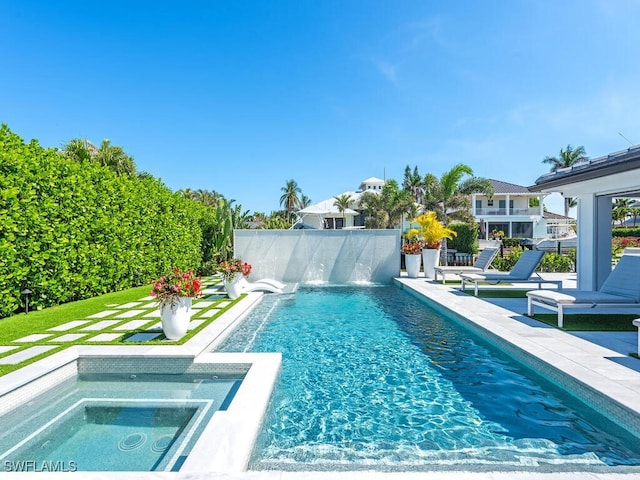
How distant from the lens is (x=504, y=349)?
5.92 m

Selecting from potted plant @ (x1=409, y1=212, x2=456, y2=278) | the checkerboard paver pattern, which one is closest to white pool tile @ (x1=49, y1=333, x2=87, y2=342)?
the checkerboard paver pattern

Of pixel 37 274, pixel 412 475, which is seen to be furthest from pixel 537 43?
pixel 37 274

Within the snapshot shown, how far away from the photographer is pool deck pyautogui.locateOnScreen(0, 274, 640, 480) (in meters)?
2.68

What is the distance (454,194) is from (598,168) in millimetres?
16110

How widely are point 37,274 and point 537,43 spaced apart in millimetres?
17423

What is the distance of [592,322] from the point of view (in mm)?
7051

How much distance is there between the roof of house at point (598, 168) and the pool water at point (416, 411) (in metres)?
4.56

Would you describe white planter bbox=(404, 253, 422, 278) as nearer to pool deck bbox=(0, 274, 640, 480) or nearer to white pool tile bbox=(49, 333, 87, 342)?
pool deck bbox=(0, 274, 640, 480)

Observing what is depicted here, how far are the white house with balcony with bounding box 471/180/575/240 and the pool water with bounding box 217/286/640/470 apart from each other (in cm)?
3902

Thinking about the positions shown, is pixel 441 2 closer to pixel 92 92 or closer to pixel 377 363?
pixel 377 363

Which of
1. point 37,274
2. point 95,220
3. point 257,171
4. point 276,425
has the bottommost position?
point 276,425

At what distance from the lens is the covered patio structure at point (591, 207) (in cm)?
884

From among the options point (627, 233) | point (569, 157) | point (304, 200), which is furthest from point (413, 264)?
point (569, 157)

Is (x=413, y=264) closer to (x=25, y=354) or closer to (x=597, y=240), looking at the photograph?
(x=597, y=240)
